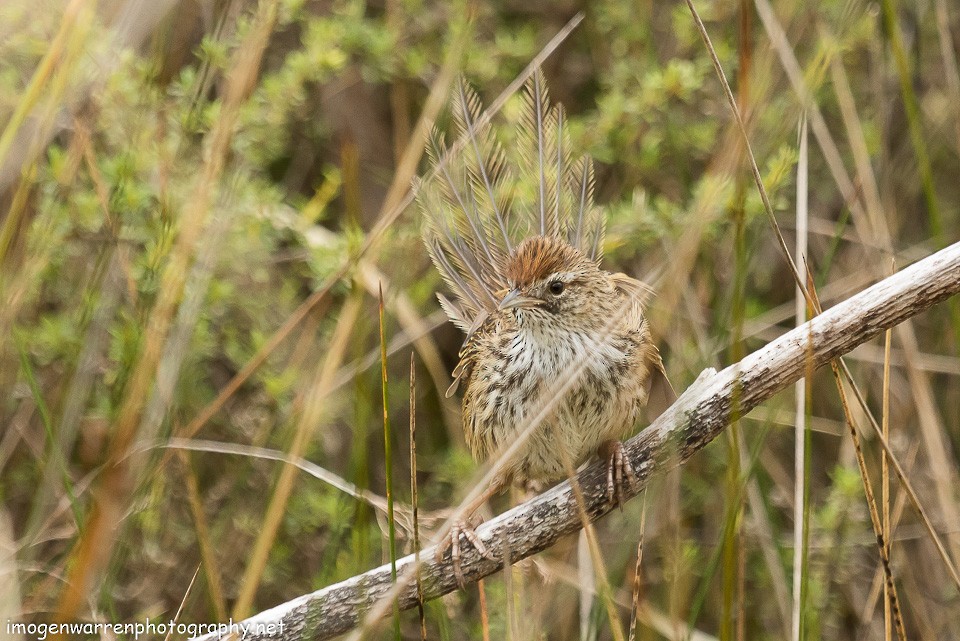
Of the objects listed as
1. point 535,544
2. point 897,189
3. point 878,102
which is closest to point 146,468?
point 535,544

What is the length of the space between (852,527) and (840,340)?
1.95 metres

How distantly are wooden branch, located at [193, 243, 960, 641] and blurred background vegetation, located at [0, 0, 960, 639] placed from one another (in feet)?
0.36

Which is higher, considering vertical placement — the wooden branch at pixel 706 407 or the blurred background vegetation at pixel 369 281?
the blurred background vegetation at pixel 369 281

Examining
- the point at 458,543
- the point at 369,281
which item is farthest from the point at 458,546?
the point at 369,281

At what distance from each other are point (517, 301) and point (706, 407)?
76 cm

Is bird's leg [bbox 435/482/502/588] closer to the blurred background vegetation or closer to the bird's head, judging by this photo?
the blurred background vegetation

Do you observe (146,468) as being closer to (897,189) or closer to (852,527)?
(852,527)

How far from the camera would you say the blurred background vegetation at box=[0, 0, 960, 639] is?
265cm

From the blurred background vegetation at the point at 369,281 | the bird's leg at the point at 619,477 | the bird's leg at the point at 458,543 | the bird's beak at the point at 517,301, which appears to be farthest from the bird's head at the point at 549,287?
the bird's leg at the point at 458,543

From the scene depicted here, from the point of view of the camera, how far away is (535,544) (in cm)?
243

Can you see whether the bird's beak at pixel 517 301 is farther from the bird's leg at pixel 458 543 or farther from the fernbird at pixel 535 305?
the bird's leg at pixel 458 543

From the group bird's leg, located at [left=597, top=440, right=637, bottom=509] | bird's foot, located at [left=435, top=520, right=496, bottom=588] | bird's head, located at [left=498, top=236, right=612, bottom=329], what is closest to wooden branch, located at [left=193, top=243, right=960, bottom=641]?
bird's foot, located at [left=435, top=520, right=496, bottom=588]

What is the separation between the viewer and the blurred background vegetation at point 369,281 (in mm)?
2648

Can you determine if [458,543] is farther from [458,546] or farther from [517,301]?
[517,301]
